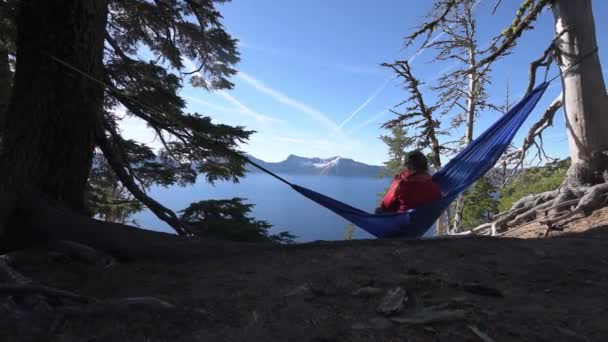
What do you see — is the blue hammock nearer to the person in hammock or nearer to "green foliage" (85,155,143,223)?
the person in hammock

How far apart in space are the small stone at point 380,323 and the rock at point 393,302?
0.05 metres

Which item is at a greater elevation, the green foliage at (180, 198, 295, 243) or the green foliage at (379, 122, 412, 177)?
the green foliage at (379, 122, 412, 177)

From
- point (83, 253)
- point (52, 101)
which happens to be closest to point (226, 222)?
point (83, 253)

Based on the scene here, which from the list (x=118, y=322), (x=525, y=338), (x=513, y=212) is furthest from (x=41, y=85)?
(x=513, y=212)

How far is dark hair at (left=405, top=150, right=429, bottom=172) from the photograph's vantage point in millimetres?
2816

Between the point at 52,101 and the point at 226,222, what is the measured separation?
225 centimetres

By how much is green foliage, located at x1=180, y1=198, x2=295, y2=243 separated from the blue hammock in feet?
4.09

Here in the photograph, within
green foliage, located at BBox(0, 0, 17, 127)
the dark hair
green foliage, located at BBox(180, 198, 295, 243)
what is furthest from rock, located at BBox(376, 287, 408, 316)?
green foliage, located at BBox(0, 0, 17, 127)

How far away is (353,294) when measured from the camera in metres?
1.31

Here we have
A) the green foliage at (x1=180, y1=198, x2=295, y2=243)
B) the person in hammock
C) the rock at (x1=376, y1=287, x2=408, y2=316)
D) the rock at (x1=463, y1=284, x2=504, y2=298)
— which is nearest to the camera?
the rock at (x1=376, y1=287, x2=408, y2=316)

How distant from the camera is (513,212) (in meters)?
3.44

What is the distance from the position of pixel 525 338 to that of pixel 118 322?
133 cm

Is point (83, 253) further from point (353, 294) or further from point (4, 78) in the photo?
point (4, 78)

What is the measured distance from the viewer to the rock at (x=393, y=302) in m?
1.08
